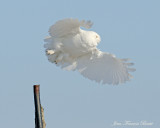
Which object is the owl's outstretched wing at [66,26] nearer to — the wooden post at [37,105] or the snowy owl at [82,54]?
the snowy owl at [82,54]

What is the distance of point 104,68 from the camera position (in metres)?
17.2

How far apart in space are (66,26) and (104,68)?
2.04 meters

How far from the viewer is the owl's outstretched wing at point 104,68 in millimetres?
16891

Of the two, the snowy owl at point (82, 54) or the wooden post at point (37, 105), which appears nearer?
the wooden post at point (37, 105)

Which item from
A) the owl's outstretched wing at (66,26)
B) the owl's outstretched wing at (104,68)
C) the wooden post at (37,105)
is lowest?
the wooden post at (37,105)

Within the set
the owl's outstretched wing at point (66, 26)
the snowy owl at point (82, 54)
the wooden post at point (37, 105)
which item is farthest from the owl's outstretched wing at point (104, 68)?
the wooden post at point (37, 105)

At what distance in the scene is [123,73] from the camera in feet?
55.6

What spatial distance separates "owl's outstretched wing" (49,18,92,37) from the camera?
15.9 meters

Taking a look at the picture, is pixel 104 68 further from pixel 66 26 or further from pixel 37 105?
pixel 37 105

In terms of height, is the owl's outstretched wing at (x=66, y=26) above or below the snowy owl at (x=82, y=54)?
above

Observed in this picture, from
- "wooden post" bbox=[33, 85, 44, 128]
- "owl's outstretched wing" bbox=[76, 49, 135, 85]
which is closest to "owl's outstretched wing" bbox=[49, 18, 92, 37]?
"owl's outstretched wing" bbox=[76, 49, 135, 85]

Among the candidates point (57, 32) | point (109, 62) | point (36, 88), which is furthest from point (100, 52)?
Answer: point (36, 88)

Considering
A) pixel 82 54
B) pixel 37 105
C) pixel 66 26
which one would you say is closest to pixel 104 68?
pixel 82 54

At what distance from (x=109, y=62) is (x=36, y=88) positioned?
5022mm
